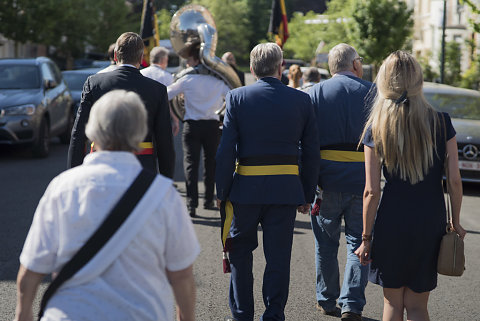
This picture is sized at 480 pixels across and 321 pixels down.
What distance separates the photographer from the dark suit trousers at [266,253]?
15.5 feet

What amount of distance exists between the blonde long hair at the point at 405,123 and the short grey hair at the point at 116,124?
1603 millimetres

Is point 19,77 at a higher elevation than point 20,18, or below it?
below

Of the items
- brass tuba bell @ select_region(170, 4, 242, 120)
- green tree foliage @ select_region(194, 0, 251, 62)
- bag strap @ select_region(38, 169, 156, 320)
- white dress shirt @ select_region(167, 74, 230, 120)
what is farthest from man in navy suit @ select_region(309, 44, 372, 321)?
green tree foliage @ select_region(194, 0, 251, 62)

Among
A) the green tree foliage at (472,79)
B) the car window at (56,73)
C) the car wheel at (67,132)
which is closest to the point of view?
the car window at (56,73)

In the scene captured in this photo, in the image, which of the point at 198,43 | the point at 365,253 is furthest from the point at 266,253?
the point at 198,43

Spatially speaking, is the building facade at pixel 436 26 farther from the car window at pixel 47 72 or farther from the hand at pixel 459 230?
the hand at pixel 459 230

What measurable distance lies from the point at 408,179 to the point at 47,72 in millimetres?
12217

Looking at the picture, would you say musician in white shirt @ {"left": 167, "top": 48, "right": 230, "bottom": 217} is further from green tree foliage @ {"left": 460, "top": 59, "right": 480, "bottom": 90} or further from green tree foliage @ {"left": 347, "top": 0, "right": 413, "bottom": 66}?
green tree foliage @ {"left": 347, "top": 0, "right": 413, "bottom": 66}

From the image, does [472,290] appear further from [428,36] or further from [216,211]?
[428,36]

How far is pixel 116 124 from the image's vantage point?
2.64 meters

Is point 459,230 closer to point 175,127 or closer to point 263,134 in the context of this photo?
point 263,134

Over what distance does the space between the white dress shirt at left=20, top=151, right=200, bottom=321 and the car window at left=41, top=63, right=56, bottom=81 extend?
12.4m

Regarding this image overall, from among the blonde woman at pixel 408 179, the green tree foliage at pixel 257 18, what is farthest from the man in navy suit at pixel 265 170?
the green tree foliage at pixel 257 18

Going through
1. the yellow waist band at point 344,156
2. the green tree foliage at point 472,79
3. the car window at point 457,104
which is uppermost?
the yellow waist band at point 344,156
